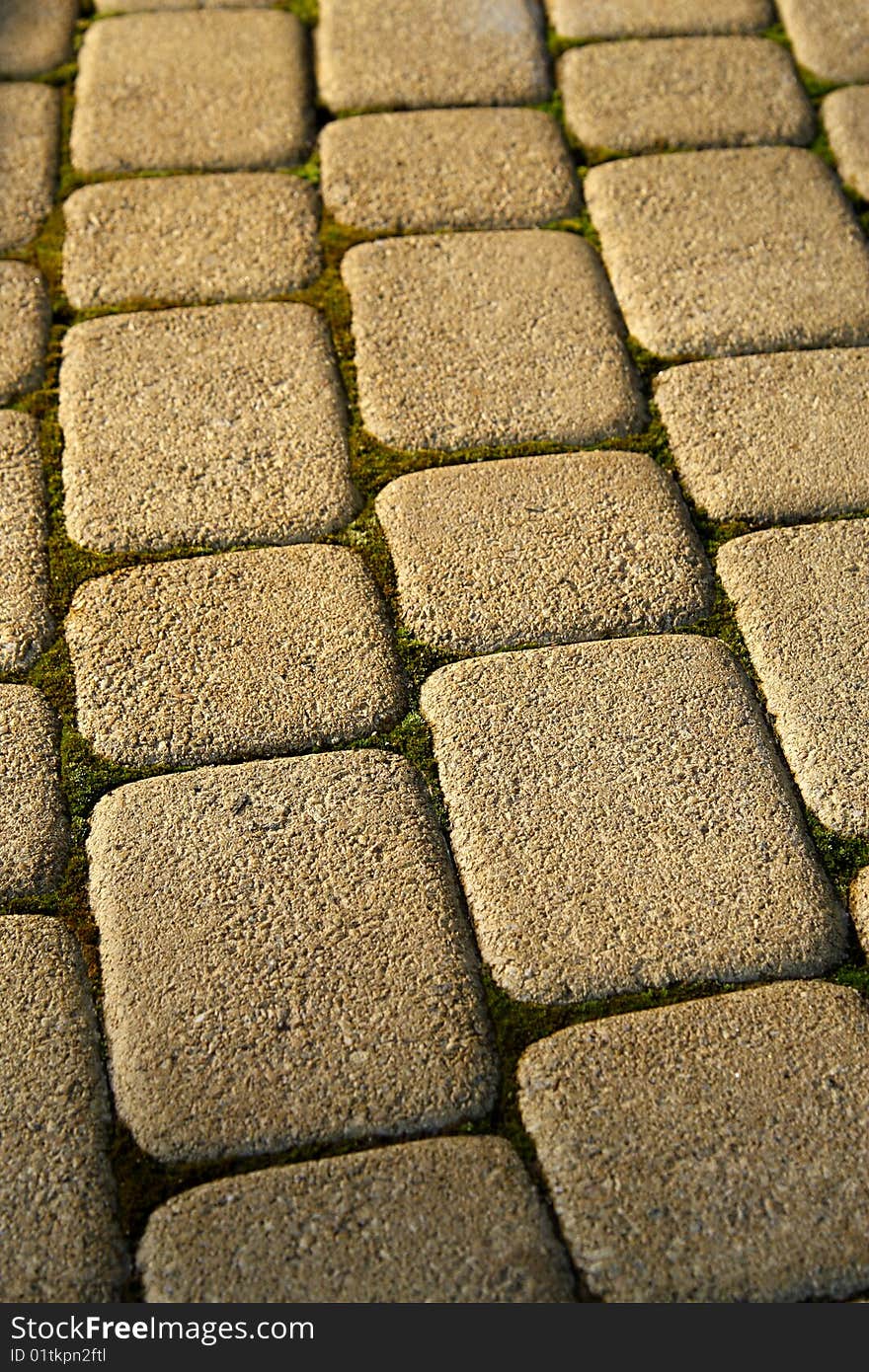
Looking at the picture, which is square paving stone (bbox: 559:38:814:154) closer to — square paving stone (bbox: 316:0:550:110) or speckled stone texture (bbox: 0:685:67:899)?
square paving stone (bbox: 316:0:550:110)

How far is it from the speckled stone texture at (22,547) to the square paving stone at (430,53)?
2.62 ft

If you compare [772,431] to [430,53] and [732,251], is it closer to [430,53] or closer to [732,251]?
[732,251]

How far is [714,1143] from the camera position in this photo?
1.15 m

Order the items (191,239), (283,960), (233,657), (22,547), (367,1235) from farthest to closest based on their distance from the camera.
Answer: (191,239)
(22,547)
(233,657)
(283,960)
(367,1235)

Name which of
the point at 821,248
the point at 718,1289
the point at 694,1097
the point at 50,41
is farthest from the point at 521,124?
the point at 718,1289

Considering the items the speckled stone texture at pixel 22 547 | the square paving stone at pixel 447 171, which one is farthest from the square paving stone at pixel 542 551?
the square paving stone at pixel 447 171

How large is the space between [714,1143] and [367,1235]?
289 mm

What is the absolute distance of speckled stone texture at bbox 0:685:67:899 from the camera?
1.32 meters

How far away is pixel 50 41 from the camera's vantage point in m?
2.23

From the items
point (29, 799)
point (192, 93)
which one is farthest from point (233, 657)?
point (192, 93)

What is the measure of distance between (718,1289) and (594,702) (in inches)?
22.5

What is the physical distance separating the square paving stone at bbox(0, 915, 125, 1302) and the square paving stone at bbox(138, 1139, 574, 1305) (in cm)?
5

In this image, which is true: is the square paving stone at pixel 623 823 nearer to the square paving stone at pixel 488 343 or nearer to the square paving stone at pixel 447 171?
the square paving stone at pixel 488 343

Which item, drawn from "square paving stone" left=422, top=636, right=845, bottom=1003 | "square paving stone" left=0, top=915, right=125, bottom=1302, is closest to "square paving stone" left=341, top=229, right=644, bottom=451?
"square paving stone" left=422, top=636, right=845, bottom=1003
